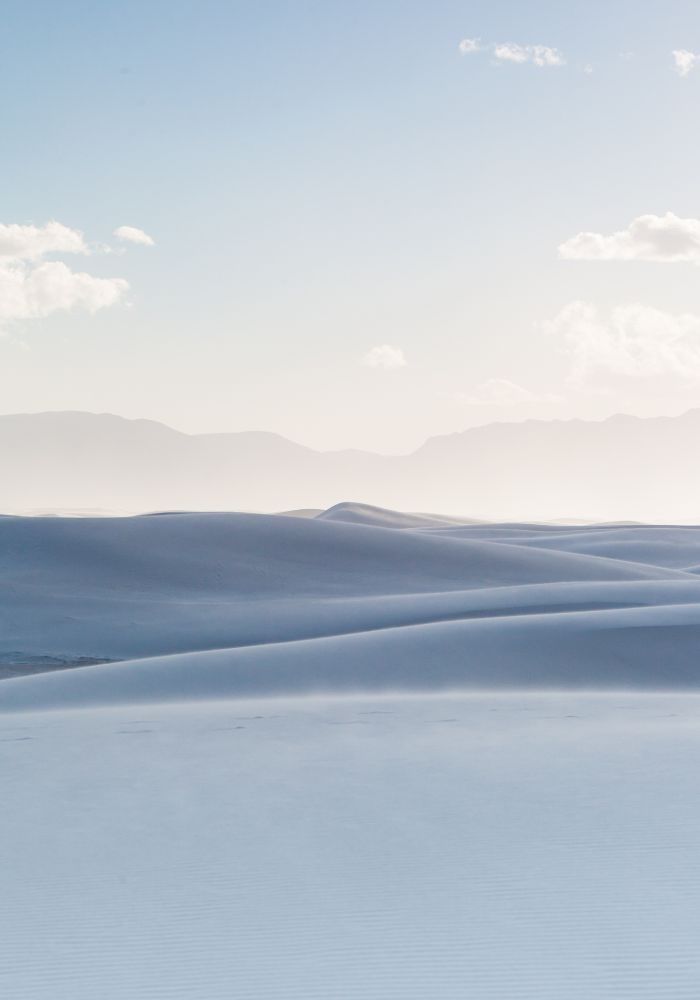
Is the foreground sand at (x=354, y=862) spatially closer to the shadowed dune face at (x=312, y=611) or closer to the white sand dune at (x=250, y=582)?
the shadowed dune face at (x=312, y=611)

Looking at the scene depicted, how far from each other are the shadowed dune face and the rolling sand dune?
37 mm

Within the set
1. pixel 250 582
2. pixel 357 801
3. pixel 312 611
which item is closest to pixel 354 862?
pixel 357 801

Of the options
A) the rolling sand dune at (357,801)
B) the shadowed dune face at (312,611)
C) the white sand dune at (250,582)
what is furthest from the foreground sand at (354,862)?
the white sand dune at (250,582)

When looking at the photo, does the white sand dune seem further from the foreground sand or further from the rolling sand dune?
the foreground sand

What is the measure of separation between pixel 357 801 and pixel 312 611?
5.94m

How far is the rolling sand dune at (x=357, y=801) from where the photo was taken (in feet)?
7.74

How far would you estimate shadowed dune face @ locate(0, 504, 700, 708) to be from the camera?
22.1ft

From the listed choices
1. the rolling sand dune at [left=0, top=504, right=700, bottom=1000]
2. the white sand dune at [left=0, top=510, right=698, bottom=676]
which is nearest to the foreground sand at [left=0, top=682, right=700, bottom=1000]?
the rolling sand dune at [left=0, top=504, right=700, bottom=1000]

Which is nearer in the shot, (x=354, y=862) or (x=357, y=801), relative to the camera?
(x=354, y=862)

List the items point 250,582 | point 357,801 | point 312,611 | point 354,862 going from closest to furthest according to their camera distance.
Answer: point 354,862
point 357,801
point 312,611
point 250,582

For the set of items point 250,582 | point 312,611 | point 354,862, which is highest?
point 250,582

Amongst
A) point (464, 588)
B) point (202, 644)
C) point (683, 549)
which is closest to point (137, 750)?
point (202, 644)

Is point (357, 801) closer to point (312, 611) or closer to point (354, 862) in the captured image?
point (354, 862)

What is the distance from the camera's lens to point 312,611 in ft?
31.8
